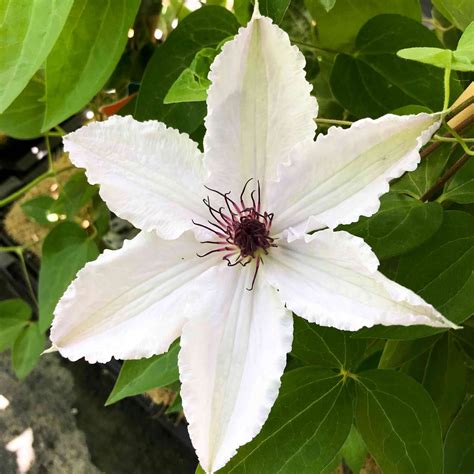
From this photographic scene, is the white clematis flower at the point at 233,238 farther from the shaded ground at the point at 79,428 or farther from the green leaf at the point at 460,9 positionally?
the shaded ground at the point at 79,428

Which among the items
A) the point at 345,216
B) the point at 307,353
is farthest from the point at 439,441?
the point at 345,216

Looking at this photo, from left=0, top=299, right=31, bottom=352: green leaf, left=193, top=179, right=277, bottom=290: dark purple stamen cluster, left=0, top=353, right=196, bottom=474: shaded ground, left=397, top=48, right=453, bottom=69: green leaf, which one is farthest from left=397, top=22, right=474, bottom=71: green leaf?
left=0, top=353, right=196, bottom=474: shaded ground

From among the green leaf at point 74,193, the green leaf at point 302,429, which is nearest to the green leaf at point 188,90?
the green leaf at point 302,429

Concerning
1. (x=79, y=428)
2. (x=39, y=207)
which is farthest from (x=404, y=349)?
(x=79, y=428)

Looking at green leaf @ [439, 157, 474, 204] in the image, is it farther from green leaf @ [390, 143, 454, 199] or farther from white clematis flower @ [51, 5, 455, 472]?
white clematis flower @ [51, 5, 455, 472]

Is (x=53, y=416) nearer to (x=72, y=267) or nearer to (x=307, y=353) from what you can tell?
(x=72, y=267)

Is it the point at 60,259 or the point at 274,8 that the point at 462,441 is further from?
the point at 60,259
